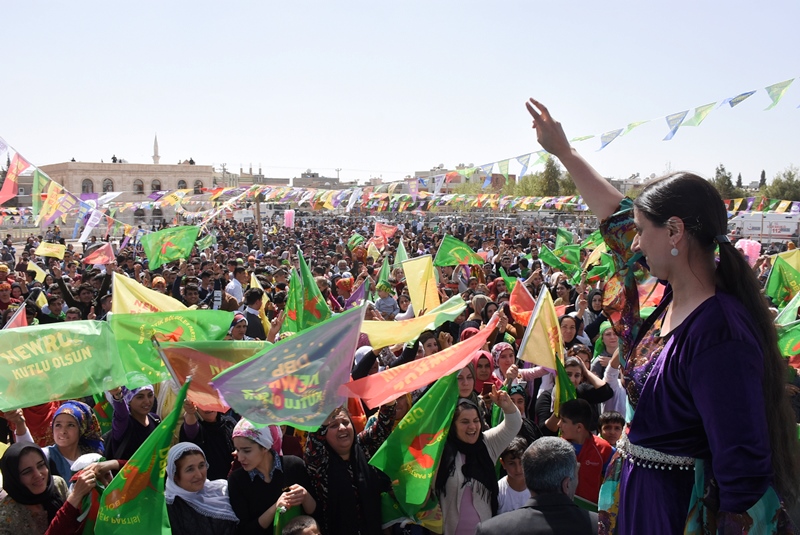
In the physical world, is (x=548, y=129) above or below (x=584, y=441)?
above

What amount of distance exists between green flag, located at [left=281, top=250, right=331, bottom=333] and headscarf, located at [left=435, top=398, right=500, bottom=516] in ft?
9.06

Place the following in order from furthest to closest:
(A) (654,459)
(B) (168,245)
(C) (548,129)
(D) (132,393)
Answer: (B) (168,245)
(D) (132,393)
(C) (548,129)
(A) (654,459)

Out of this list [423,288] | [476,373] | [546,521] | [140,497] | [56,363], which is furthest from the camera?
[423,288]

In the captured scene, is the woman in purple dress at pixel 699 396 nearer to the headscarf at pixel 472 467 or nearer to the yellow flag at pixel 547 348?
the headscarf at pixel 472 467

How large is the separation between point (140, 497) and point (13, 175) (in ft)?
35.0

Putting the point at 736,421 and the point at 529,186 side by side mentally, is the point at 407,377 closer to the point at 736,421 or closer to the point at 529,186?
the point at 736,421

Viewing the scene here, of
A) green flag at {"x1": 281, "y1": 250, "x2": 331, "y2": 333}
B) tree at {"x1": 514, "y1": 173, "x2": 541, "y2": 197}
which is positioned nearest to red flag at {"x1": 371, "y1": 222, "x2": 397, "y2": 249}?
green flag at {"x1": 281, "y1": 250, "x2": 331, "y2": 333}

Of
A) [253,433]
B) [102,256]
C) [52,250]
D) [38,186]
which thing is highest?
[38,186]

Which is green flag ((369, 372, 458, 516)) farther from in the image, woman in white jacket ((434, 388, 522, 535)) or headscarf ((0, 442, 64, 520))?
headscarf ((0, 442, 64, 520))

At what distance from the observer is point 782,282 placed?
9.51 m

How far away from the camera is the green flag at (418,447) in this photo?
4191 millimetres

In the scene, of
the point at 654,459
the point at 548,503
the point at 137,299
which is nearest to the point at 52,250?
the point at 137,299

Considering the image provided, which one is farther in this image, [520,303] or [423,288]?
[423,288]

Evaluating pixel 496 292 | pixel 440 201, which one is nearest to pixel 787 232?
pixel 440 201
